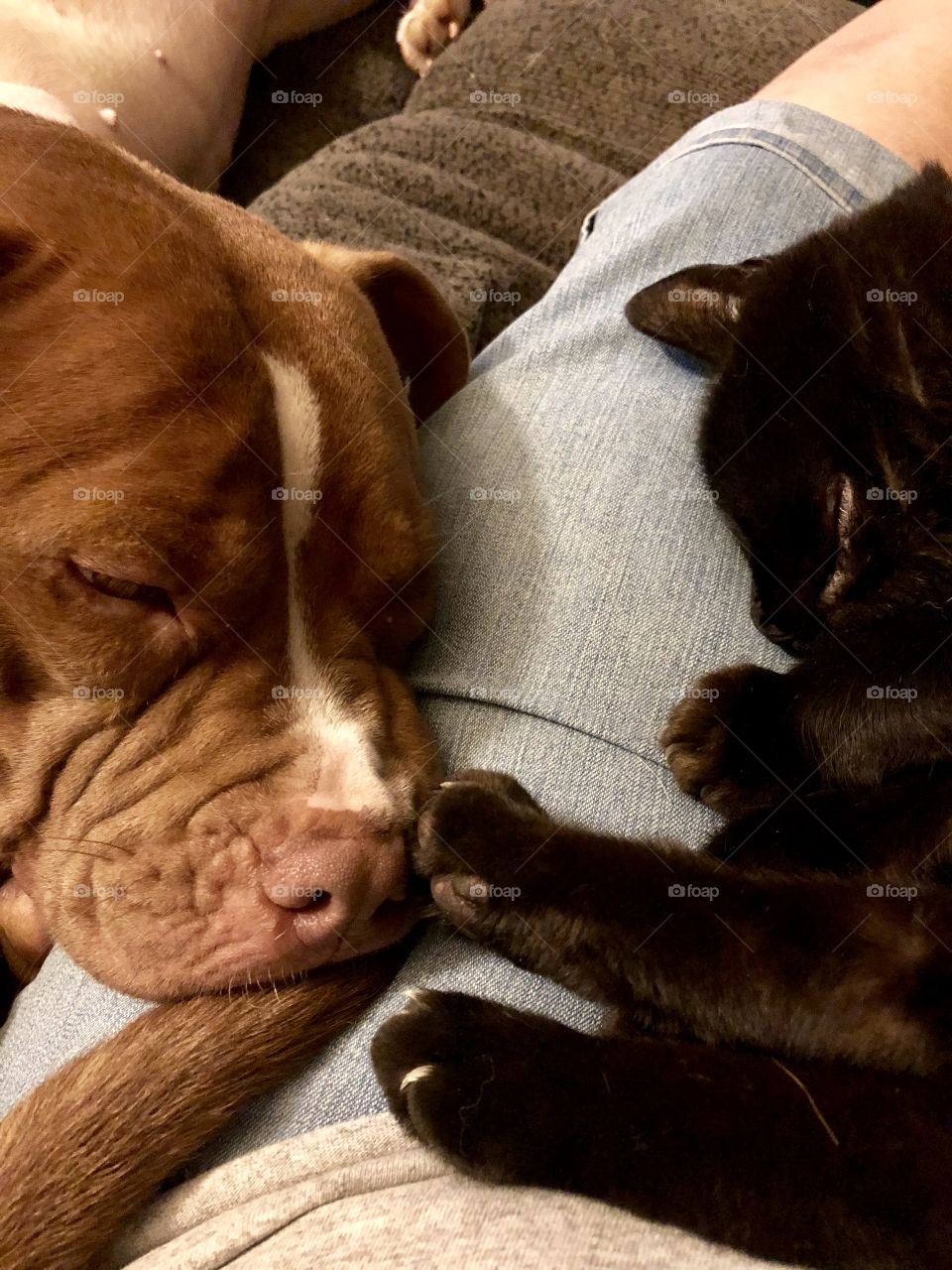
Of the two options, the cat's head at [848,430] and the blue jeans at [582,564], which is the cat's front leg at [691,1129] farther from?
the cat's head at [848,430]

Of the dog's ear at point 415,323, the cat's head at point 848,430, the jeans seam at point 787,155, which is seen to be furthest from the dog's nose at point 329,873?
the jeans seam at point 787,155

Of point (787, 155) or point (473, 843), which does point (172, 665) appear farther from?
point (787, 155)

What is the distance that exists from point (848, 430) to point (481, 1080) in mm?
1178

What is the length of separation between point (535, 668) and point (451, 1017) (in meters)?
0.52

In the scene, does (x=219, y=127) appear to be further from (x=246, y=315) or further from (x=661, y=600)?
(x=661, y=600)

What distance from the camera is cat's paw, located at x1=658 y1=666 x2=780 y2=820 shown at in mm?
1440

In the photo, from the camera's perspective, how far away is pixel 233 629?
4.30 feet

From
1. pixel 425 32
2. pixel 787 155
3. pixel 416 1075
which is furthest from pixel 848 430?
pixel 425 32

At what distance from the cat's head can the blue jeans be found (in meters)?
0.09

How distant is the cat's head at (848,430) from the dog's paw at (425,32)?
1957mm

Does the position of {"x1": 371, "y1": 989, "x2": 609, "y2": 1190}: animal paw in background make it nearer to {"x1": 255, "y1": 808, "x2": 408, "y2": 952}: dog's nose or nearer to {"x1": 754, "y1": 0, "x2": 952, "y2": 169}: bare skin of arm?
{"x1": 255, "y1": 808, "x2": 408, "y2": 952}: dog's nose

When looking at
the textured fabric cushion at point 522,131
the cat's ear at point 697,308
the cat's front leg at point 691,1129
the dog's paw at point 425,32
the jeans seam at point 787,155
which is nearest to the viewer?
the cat's front leg at point 691,1129

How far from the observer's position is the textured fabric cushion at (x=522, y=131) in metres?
2.43

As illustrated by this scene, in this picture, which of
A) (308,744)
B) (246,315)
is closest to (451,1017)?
(308,744)
